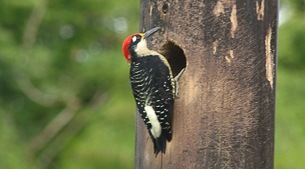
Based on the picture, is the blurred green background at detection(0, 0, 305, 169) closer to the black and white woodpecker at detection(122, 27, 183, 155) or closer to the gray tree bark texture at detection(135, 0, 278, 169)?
the black and white woodpecker at detection(122, 27, 183, 155)

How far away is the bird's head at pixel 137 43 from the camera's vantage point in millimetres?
5223

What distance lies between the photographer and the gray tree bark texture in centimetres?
500

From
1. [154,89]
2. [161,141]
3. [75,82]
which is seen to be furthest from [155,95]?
[75,82]

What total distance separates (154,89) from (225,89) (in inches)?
16.7

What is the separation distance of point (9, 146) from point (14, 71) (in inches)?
69.9

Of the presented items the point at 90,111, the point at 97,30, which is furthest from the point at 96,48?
the point at 90,111

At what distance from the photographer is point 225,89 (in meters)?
5.01

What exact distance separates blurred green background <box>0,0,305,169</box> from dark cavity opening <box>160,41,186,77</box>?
17.4 feet

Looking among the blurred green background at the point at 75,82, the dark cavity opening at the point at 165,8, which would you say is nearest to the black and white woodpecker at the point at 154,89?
the dark cavity opening at the point at 165,8

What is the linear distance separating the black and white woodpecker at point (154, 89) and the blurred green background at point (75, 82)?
17.8ft

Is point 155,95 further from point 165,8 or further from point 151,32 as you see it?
point 165,8

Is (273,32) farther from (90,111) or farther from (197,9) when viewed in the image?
(90,111)

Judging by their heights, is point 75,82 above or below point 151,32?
below

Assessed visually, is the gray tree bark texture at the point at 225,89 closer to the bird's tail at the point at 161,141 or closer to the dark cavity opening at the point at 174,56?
the bird's tail at the point at 161,141
